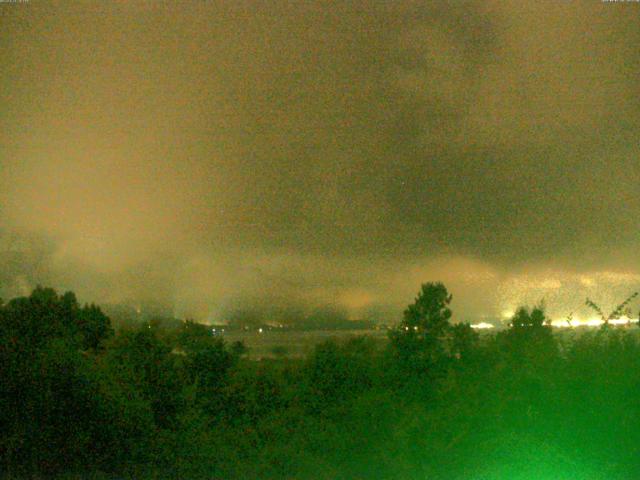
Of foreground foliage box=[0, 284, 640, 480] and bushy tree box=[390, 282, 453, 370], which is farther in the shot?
bushy tree box=[390, 282, 453, 370]

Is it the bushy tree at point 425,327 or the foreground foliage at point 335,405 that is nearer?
the foreground foliage at point 335,405

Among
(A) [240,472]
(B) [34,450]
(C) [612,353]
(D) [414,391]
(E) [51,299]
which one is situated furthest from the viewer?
(E) [51,299]

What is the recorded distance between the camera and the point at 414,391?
1403 cm

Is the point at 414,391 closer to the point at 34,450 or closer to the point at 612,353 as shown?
the point at 612,353

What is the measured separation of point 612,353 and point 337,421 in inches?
180

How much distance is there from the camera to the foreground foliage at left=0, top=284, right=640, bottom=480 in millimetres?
10828

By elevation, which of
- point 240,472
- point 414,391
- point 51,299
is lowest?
point 240,472

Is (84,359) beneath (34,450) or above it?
above

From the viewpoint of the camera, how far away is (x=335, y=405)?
13867 millimetres

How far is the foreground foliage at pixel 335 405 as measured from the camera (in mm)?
10828

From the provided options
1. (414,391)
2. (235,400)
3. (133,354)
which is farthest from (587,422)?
(133,354)

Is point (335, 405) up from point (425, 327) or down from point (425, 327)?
down

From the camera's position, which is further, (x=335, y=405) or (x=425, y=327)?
(x=425, y=327)

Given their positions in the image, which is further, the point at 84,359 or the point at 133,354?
the point at 133,354
